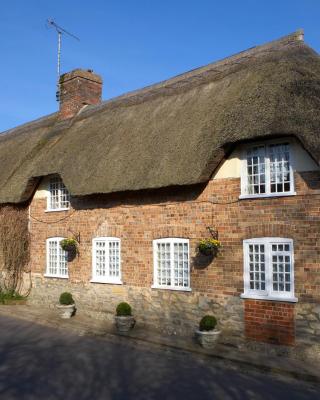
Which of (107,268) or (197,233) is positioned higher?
(197,233)

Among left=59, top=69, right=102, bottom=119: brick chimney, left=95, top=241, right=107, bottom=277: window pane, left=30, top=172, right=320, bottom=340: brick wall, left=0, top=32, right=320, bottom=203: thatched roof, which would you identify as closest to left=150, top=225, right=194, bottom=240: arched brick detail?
left=30, top=172, right=320, bottom=340: brick wall

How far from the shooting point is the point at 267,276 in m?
10.1

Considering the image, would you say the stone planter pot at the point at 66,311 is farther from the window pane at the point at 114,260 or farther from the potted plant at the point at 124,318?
the potted plant at the point at 124,318

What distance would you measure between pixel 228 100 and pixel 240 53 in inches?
110

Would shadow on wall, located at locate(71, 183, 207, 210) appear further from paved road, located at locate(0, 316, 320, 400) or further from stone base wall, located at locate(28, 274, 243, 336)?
paved road, located at locate(0, 316, 320, 400)

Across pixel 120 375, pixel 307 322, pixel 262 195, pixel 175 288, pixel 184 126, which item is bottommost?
pixel 120 375

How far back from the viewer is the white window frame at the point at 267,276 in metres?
9.79

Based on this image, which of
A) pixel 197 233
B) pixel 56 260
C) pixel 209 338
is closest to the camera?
pixel 209 338

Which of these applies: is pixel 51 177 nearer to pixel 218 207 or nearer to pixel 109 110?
pixel 109 110

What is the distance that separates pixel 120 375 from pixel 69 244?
6.57 metres


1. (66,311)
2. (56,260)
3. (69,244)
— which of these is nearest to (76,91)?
(56,260)

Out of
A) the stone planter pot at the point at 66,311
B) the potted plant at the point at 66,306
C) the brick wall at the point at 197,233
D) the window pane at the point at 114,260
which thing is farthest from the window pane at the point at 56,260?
the window pane at the point at 114,260

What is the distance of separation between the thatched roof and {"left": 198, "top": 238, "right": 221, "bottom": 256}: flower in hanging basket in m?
1.49

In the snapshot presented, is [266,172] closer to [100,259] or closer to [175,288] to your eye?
[175,288]
